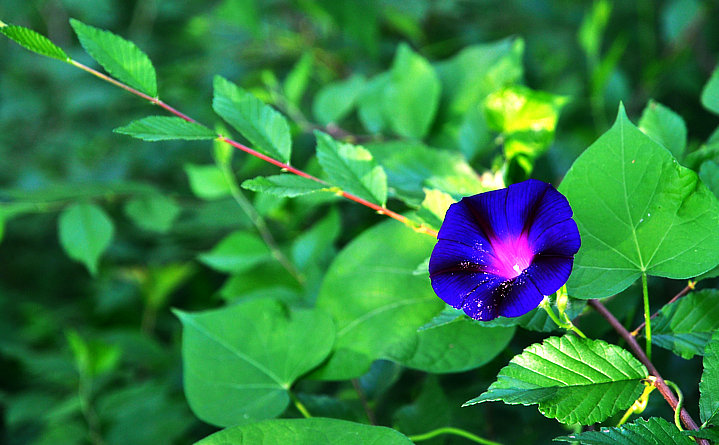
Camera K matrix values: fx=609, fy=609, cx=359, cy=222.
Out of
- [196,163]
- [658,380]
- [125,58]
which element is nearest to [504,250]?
[658,380]

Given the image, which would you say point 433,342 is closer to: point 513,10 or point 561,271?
point 561,271

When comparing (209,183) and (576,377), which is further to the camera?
(209,183)

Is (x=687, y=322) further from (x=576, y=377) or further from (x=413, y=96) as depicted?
(x=413, y=96)

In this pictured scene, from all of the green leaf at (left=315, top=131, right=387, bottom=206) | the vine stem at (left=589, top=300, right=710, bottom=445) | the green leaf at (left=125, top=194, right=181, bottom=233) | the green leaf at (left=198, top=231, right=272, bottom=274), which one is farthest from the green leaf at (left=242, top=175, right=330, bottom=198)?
the green leaf at (left=125, top=194, right=181, bottom=233)

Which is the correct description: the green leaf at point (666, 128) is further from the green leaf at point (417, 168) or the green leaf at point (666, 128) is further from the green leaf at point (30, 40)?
the green leaf at point (30, 40)

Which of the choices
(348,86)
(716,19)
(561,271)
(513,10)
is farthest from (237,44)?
(561,271)

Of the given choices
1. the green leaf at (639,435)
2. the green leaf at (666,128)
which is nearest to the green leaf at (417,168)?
the green leaf at (666,128)
